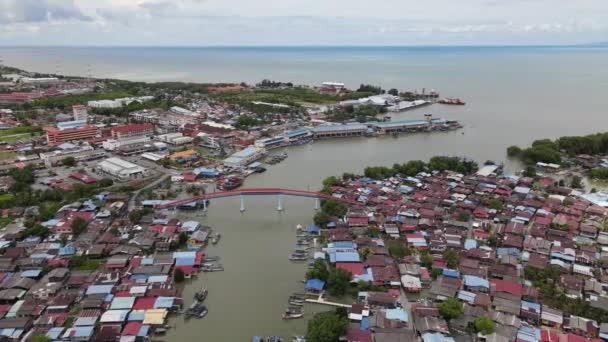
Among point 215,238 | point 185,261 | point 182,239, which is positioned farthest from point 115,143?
point 185,261

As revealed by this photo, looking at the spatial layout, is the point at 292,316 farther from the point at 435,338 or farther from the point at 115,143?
the point at 115,143

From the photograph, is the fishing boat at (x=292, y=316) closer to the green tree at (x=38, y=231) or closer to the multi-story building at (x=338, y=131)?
the green tree at (x=38, y=231)

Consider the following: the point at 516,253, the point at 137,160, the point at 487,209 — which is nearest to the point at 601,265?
the point at 516,253

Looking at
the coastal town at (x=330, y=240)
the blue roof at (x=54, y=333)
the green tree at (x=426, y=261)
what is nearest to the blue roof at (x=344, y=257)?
the coastal town at (x=330, y=240)

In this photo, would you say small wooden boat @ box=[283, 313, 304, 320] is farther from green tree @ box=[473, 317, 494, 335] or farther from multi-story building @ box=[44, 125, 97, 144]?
multi-story building @ box=[44, 125, 97, 144]

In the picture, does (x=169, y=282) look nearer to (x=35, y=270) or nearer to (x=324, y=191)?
(x=35, y=270)
